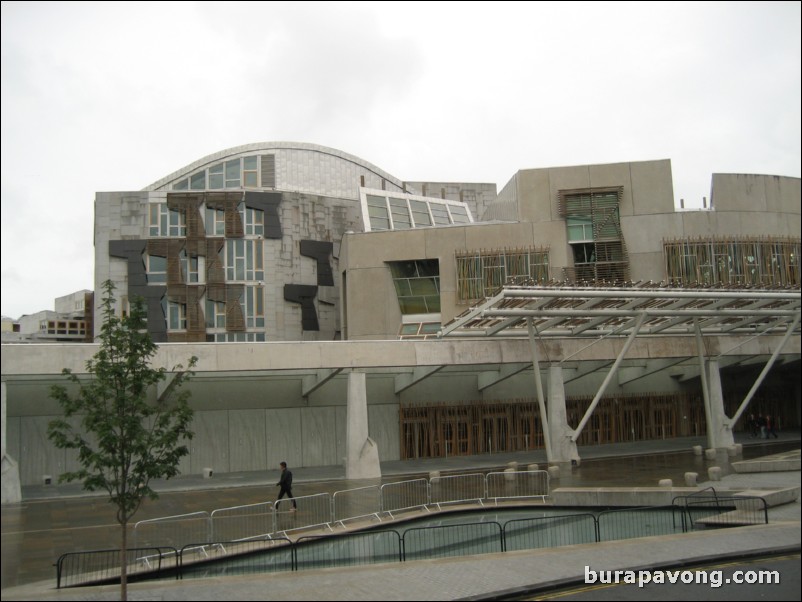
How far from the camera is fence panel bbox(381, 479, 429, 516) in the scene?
2089 centimetres

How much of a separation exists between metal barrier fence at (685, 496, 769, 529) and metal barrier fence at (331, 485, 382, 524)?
7777 mm

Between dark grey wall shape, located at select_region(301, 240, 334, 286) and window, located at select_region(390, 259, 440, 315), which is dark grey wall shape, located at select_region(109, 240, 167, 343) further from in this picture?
window, located at select_region(390, 259, 440, 315)

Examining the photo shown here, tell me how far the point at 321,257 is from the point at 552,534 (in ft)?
113

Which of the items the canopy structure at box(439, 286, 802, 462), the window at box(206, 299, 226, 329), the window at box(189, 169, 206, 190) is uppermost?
the window at box(189, 169, 206, 190)

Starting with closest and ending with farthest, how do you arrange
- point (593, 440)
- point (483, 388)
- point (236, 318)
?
point (483, 388) < point (593, 440) < point (236, 318)

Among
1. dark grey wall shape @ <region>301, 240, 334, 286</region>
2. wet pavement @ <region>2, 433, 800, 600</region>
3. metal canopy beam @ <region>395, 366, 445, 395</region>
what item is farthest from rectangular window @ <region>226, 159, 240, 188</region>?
wet pavement @ <region>2, 433, 800, 600</region>

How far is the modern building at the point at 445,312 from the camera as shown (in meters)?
29.7

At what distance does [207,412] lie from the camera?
32.2 meters

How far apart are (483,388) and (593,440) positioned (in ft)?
23.5

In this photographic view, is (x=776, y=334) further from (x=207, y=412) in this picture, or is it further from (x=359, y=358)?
(x=207, y=412)

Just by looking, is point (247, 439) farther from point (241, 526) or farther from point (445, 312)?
point (241, 526)


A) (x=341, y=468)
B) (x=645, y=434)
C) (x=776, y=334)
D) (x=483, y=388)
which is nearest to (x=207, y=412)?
(x=341, y=468)

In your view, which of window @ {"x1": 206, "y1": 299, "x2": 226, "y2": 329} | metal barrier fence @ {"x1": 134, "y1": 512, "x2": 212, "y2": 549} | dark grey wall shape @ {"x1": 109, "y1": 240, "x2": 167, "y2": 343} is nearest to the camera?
metal barrier fence @ {"x1": 134, "y1": 512, "x2": 212, "y2": 549}

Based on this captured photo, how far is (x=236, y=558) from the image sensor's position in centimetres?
1592
